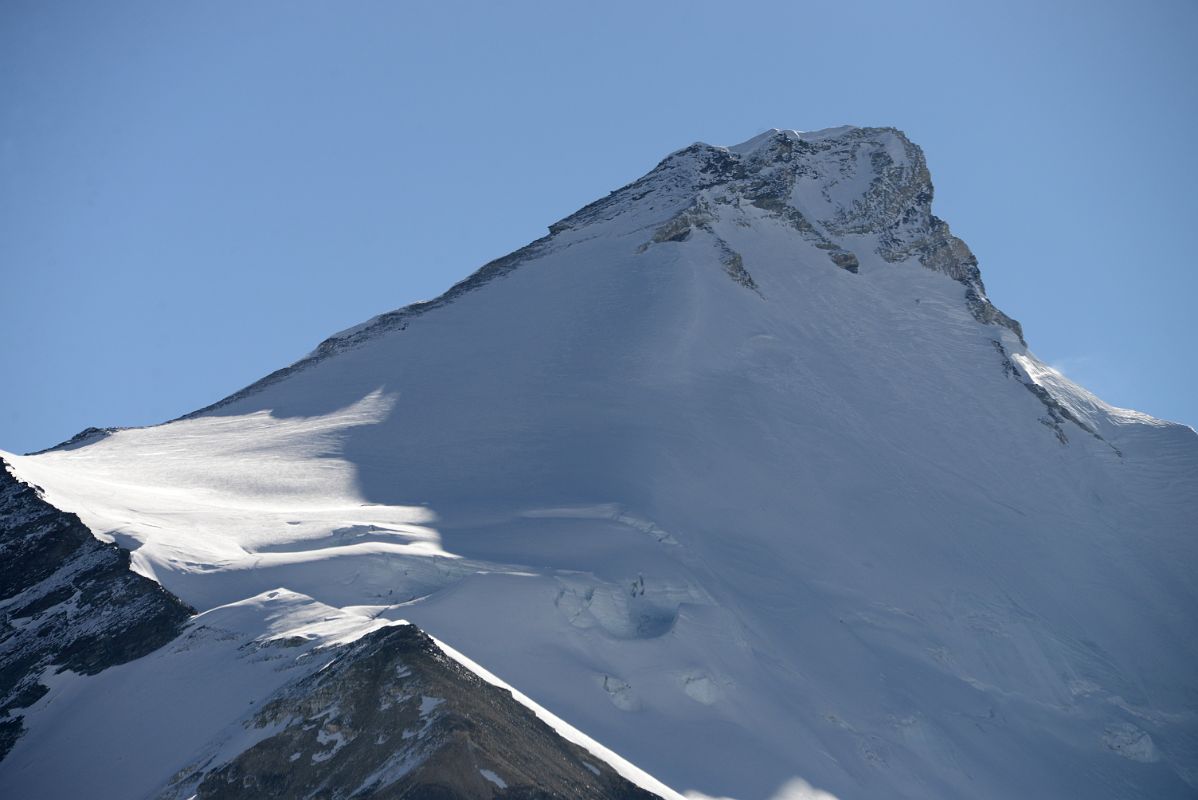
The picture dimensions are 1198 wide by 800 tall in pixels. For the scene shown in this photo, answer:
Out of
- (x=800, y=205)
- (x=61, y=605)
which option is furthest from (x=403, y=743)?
(x=800, y=205)

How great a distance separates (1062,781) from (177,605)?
25.0 m

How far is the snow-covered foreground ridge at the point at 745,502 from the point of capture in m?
34.6

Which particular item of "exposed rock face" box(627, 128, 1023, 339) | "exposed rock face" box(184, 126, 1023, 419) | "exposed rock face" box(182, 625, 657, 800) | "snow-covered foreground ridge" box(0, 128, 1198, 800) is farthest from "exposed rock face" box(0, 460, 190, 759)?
"exposed rock face" box(627, 128, 1023, 339)

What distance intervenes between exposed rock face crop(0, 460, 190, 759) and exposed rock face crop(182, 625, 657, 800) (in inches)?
281

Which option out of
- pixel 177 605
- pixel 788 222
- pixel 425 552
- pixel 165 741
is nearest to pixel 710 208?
pixel 788 222

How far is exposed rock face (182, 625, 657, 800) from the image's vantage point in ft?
81.6

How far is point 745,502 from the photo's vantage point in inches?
1753

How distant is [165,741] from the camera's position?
29.0 meters

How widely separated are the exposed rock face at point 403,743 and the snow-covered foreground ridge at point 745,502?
13.3 feet

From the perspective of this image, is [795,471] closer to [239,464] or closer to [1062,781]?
[1062,781]

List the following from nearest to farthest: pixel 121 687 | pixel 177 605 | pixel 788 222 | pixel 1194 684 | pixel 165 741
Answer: pixel 165 741 → pixel 121 687 → pixel 177 605 → pixel 1194 684 → pixel 788 222

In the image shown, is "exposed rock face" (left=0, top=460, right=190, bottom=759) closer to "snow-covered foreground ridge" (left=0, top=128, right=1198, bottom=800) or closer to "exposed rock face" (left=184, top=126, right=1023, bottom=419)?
"snow-covered foreground ridge" (left=0, top=128, right=1198, bottom=800)

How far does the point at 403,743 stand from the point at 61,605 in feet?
44.8

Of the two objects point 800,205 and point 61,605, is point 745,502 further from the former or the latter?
point 800,205
